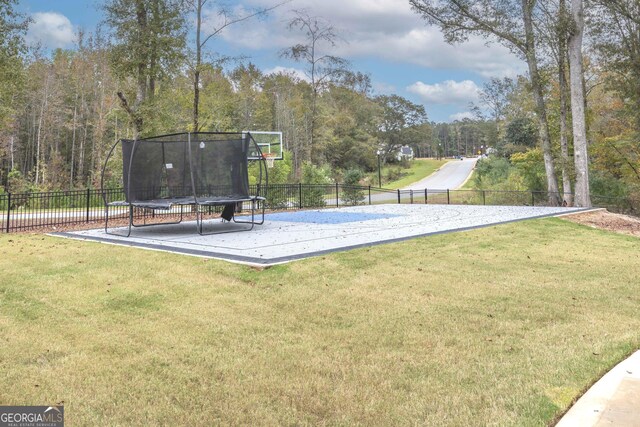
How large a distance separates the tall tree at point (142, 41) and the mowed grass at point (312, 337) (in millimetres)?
8797

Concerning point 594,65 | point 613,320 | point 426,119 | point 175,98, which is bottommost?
point 613,320

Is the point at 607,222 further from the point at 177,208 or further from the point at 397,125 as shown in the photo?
the point at 397,125

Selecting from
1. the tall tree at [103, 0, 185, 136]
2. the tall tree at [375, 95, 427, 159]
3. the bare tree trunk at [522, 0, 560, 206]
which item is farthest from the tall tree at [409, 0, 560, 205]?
the tall tree at [375, 95, 427, 159]

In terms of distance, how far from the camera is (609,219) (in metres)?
13.0

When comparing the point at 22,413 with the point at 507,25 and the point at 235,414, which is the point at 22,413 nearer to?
the point at 235,414

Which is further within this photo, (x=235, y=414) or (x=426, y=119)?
(x=426, y=119)

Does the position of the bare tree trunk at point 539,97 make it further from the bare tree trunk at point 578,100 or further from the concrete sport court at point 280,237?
the concrete sport court at point 280,237

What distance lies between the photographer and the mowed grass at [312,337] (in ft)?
8.43

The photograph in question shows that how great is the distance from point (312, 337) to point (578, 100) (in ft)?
48.3

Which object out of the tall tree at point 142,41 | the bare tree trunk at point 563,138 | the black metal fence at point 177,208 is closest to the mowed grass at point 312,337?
the black metal fence at point 177,208

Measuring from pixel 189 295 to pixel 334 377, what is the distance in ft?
7.88

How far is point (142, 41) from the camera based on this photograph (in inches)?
536

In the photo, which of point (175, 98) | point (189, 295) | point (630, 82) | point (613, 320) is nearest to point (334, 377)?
point (189, 295)

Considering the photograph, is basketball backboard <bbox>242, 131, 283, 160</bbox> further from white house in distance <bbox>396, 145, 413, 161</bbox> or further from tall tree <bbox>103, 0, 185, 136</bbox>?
white house in distance <bbox>396, 145, 413, 161</bbox>
